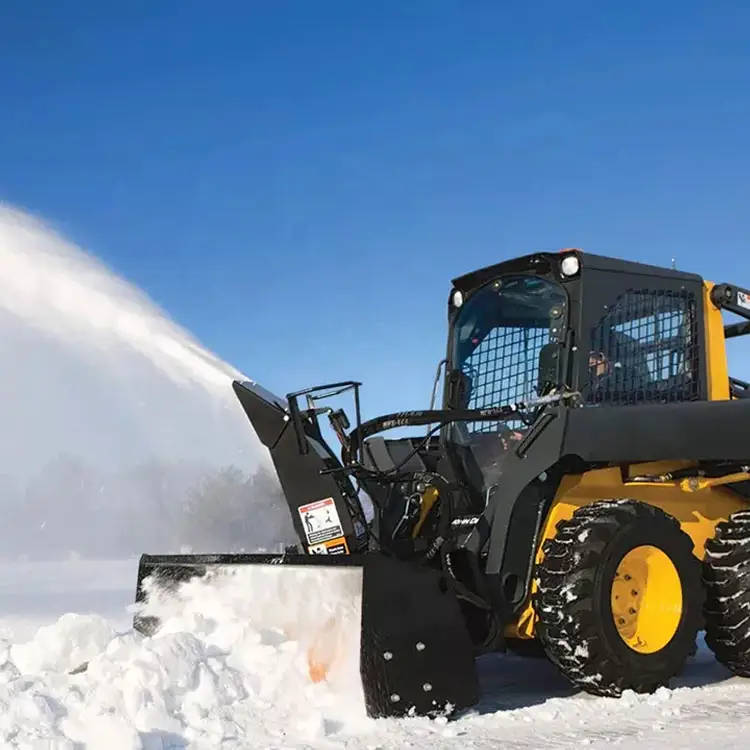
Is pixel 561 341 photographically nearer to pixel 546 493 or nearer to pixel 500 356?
pixel 500 356

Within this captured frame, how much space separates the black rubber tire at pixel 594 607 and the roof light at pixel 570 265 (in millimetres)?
1375

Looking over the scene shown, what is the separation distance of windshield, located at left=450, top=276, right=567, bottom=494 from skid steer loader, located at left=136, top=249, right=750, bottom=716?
0.04 feet

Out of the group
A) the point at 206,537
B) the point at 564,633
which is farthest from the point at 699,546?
the point at 206,537

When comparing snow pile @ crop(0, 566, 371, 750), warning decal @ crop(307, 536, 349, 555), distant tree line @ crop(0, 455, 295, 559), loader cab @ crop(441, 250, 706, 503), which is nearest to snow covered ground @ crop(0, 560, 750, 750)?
snow pile @ crop(0, 566, 371, 750)

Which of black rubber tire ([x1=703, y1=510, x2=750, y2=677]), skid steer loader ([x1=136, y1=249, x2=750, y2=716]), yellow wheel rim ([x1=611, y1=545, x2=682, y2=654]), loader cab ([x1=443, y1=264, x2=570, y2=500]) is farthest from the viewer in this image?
loader cab ([x1=443, y1=264, x2=570, y2=500])

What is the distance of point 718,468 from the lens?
5.66m

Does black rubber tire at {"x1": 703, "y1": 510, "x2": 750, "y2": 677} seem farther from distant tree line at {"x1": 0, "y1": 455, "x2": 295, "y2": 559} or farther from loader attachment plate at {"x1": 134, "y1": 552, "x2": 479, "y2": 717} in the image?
distant tree line at {"x1": 0, "y1": 455, "x2": 295, "y2": 559}

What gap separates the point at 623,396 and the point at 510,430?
0.70 metres

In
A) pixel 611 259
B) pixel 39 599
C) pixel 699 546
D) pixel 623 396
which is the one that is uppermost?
pixel 611 259

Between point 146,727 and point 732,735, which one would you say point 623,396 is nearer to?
point 732,735

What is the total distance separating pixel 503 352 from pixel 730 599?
1984 millimetres

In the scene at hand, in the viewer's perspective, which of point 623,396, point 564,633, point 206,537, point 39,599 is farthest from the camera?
point 206,537

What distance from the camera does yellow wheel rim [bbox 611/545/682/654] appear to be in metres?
4.91

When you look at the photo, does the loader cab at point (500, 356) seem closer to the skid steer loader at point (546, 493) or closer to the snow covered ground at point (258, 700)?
the skid steer loader at point (546, 493)
